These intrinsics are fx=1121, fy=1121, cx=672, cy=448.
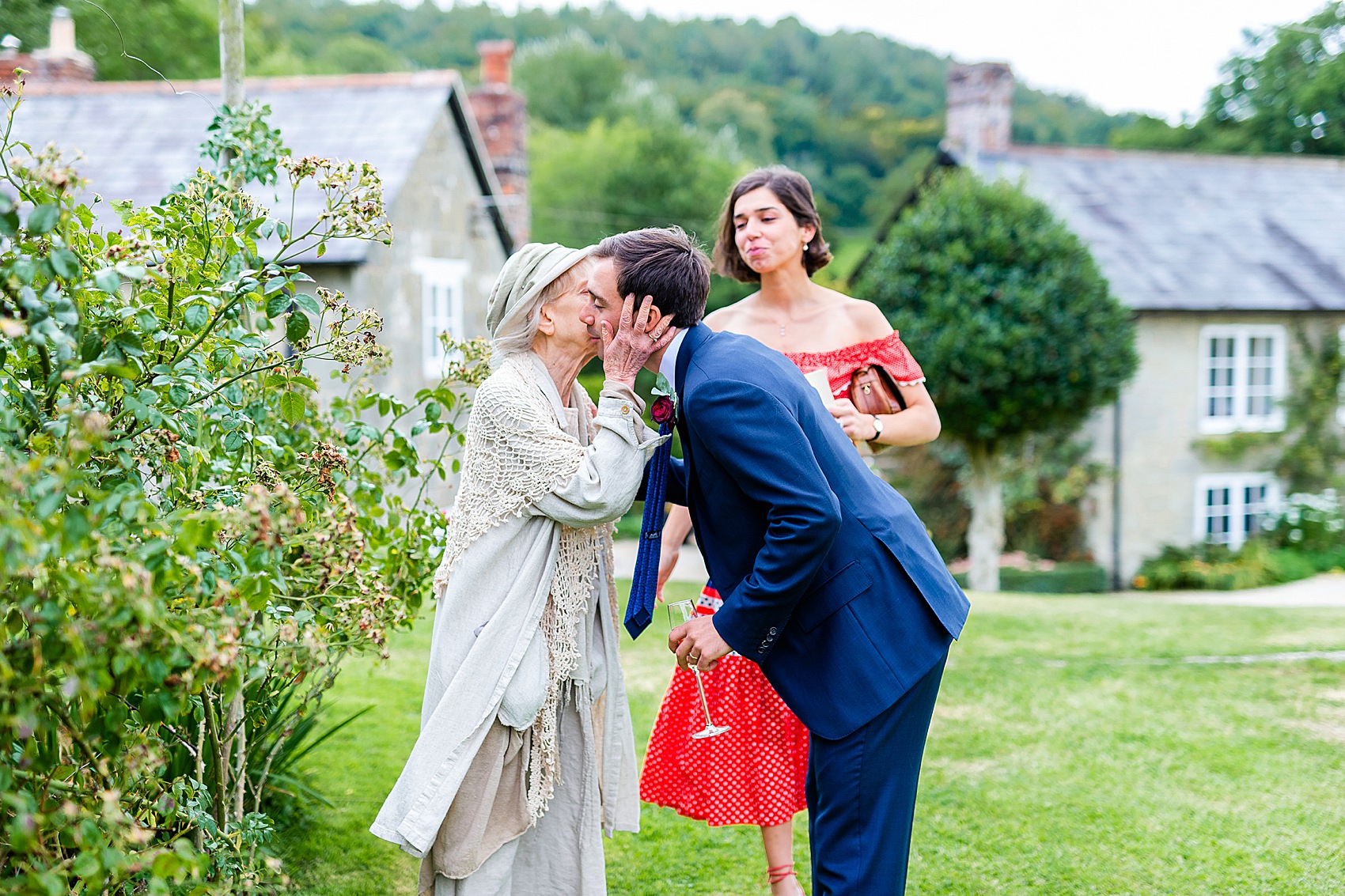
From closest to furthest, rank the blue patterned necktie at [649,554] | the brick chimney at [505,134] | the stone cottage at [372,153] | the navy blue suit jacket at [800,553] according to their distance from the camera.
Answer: the navy blue suit jacket at [800,553] → the blue patterned necktie at [649,554] → the stone cottage at [372,153] → the brick chimney at [505,134]

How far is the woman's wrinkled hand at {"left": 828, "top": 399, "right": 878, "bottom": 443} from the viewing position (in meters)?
3.52

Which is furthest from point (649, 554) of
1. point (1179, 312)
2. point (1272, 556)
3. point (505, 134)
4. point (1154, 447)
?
point (505, 134)

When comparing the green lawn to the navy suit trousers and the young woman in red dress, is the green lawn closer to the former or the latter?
the young woman in red dress

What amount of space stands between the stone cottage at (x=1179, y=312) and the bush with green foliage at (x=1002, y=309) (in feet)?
8.15

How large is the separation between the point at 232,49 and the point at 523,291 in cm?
258

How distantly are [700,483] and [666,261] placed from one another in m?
0.52

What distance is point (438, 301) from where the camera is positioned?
17.6m

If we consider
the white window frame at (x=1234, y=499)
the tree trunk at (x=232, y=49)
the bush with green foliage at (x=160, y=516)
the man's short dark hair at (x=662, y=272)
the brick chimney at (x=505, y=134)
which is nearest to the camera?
the bush with green foliage at (x=160, y=516)

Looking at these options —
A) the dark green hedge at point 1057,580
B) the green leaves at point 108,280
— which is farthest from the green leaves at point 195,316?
the dark green hedge at point 1057,580

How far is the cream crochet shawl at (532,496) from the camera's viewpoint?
2592 mm

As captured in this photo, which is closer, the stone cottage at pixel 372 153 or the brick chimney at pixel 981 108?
the stone cottage at pixel 372 153

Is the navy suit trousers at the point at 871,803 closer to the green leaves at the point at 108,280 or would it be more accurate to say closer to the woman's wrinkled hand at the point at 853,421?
the woman's wrinkled hand at the point at 853,421

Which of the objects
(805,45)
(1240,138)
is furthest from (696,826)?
(805,45)

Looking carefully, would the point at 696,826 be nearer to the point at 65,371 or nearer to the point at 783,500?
the point at 783,500
